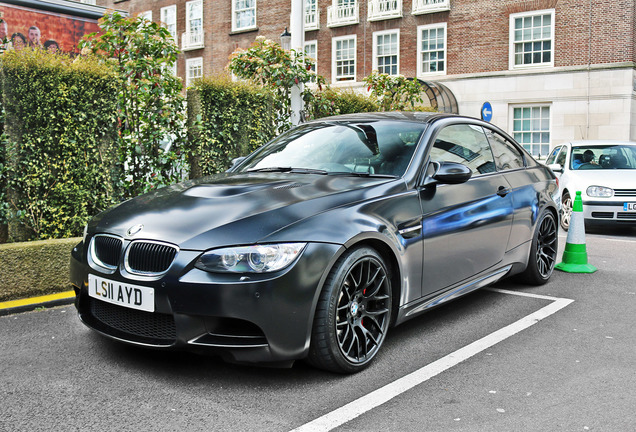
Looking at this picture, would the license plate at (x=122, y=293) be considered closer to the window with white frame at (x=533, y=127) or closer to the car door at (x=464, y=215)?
the car door at (x=464, y=215)

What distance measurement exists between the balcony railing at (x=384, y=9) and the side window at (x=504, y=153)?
2114cm

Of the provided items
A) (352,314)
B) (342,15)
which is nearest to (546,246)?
(352,314)

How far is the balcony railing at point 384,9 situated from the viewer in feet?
84.2

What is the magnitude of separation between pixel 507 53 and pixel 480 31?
56.3 inches

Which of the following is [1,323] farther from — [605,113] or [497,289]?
[605,113]

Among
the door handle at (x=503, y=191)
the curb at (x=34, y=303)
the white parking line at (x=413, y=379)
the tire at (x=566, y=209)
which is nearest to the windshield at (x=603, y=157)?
the tire at (x=566, y=209)

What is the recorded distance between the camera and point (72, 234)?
253 inches

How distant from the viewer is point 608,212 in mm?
10203

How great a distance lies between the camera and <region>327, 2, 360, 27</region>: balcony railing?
2675 centimetres

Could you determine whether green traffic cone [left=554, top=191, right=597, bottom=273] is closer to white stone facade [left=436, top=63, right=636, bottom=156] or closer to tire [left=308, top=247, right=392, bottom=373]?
tire [left=308, top=247, right=392, bottom=373]

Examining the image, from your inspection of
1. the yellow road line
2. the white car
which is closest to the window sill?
the white car

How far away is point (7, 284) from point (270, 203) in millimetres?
3069

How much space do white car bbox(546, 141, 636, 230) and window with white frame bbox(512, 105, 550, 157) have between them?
11.5 meters

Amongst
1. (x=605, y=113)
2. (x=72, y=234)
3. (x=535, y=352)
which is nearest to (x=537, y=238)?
(x=535, y=352)
